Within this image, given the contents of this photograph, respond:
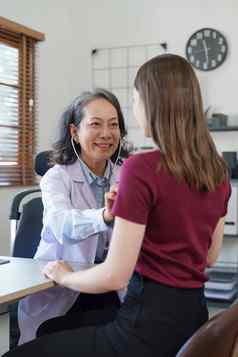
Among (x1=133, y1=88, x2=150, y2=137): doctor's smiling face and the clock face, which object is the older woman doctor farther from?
the clock face

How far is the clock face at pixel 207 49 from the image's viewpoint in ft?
13.6

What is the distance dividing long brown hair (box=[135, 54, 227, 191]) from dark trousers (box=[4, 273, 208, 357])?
0.84 ft

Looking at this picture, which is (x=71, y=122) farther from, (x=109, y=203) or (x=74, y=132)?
(x=109, y=203)

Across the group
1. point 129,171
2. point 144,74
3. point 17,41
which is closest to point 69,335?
point 129,171

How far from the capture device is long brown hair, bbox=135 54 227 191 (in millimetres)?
1218

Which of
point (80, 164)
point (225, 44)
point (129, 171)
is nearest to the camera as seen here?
point (129, 171)

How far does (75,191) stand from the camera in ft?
6.02

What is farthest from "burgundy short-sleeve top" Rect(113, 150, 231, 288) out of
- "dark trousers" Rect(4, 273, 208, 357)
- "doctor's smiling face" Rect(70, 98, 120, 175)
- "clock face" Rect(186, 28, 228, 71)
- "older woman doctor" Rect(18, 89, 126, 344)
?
"clock face" Rect(186, 28, 228, 71)

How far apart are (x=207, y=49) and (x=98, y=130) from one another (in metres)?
2.58

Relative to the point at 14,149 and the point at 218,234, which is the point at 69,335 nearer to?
the point at 218,234

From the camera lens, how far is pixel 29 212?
2090 mm

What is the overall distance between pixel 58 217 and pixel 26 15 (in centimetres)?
282

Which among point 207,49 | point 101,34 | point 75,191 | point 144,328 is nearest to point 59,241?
point 75,191

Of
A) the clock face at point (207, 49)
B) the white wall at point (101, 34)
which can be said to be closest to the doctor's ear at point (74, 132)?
the white wall at point (101, 34)
